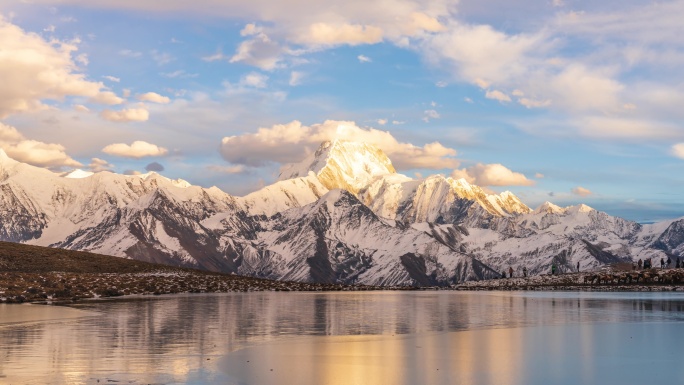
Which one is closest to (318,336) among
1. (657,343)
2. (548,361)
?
(548,361)

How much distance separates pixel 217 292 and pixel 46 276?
32.0 metres

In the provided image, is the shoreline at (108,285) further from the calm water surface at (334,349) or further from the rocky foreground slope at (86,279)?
the calm water surface at (334,349)

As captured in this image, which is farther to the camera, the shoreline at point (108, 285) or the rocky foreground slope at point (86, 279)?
the rocky foreground slope at point (86, 279)

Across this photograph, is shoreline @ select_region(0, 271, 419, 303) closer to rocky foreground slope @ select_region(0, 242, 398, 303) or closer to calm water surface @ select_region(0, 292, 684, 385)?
rocky foreground slope @ select_region(0, 242, 398, 303)

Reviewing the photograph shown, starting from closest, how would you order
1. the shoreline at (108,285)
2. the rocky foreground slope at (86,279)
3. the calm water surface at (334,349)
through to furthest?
1. the calm water surface at (334,349)
2. the shoreline at (108,285)
3. the rocky foreground slope at (86,279)

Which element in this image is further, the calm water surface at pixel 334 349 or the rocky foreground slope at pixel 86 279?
the rocky foreground slope at pixel 86 279

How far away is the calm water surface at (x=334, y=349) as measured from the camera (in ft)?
115

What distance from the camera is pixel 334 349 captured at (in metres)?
45.2

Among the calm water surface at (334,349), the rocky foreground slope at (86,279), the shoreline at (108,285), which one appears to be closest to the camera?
the calm water surface at (334,349)

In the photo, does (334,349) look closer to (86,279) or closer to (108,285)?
(108,285)

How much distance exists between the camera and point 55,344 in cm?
4516

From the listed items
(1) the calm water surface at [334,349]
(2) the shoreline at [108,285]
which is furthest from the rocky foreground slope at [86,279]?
(1) the calm water surface at [334,349]

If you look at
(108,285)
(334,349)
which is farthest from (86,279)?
(334,349)

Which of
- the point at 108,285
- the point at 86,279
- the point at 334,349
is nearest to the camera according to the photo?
the point at 334,349
